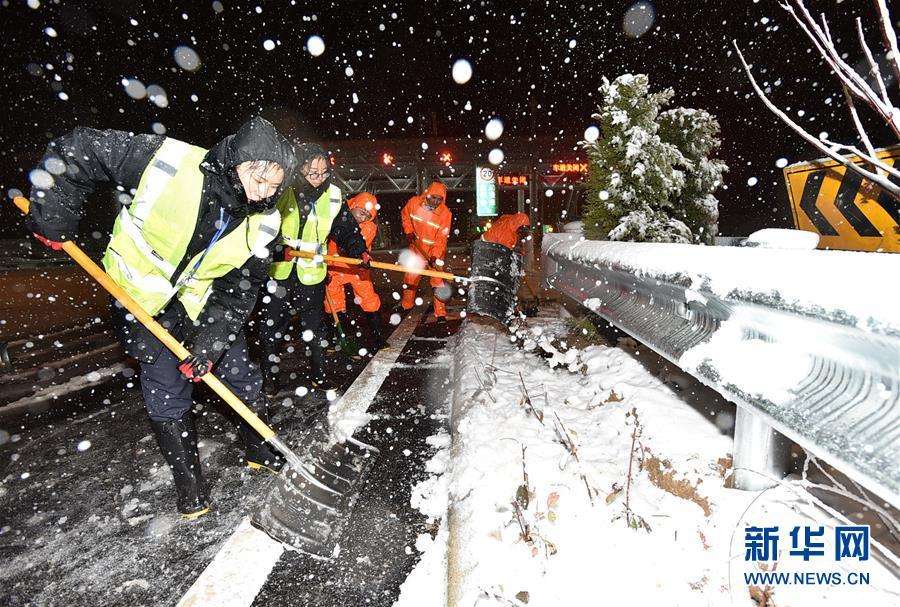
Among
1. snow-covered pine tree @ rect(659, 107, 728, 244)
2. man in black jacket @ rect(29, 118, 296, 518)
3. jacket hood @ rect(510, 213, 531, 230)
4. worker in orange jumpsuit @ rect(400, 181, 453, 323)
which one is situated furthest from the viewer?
jacket hood @ rect(510, 213, 531, 230)

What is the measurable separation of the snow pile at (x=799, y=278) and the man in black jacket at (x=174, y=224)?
195 cm

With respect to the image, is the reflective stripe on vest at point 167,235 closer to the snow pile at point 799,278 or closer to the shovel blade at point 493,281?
the snow pile at point 799,278

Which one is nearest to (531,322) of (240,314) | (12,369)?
(240,314)

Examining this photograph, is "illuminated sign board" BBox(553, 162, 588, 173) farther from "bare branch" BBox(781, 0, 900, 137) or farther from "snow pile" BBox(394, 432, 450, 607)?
"bare branch" BBox(781, 0, 900, 137)

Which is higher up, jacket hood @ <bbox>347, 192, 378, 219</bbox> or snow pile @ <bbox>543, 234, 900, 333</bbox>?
jacket hood @ <bbox>347, 192, 378, 219</bbox>

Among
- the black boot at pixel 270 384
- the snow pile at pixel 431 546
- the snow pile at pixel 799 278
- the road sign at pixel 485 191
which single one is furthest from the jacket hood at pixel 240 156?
the road sign at pixel 485 191

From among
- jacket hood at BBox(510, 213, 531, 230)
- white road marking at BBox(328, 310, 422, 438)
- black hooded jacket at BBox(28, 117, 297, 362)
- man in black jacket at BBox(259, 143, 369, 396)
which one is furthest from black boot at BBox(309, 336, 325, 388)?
jacket hood at BBox(510, 213, 531, 230)

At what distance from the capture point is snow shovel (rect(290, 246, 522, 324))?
475cm

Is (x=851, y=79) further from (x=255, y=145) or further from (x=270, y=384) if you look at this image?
(x=270, y=384)

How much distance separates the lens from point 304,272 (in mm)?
4051

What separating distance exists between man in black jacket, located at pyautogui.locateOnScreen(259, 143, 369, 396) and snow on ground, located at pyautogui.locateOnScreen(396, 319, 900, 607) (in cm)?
186

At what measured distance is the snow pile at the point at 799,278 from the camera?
0.95 metres

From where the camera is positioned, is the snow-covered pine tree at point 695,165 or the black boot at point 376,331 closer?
the snow-covered pine tree at point 695,165

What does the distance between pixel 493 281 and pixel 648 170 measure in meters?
1.95
